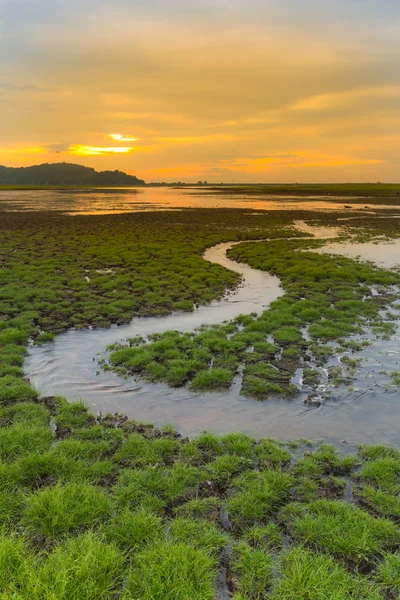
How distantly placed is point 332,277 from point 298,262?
500 cm

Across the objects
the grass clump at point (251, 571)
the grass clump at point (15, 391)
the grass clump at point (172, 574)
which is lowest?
the grass clump at point (251, 571)

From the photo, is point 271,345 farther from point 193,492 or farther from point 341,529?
point 341,529

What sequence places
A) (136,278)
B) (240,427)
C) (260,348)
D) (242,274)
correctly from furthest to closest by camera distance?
(242,274) < (136,278) < (260,348) < (240,427)

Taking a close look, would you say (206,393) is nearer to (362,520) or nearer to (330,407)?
(330,407)

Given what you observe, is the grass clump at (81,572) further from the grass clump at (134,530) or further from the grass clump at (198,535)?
the grass clump at (198,535)

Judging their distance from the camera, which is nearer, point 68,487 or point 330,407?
point 68,487

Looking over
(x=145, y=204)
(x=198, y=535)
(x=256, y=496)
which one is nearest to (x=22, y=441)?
(x=198, y=535)

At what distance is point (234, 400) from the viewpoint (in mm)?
11148

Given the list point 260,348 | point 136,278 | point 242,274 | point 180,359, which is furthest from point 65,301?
point 242,274

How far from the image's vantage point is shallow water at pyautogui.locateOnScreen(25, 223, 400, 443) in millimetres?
9773

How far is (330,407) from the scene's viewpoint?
1067cm

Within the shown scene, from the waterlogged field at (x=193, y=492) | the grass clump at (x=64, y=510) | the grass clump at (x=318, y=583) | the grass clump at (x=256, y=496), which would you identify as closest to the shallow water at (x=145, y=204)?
the waterlogged field at (x=193, y=492)

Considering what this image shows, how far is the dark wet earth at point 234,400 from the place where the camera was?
9773 millimetres

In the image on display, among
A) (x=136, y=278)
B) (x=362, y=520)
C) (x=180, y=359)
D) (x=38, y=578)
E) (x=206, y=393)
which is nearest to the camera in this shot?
(x=38, y=578)
